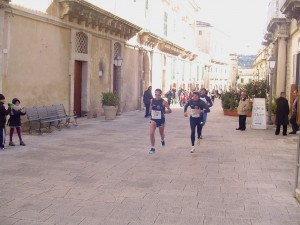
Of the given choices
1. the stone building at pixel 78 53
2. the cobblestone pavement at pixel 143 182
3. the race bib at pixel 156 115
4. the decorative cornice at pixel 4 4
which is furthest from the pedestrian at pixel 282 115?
the decorative cornice at pixel 4 4

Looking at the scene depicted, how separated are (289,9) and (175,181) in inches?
444

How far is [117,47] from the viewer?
72.3 feet

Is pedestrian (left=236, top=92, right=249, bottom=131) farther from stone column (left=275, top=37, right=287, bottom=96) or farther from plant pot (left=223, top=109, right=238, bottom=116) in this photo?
plant pot (left=223, top=109, right=238, bottom=116)

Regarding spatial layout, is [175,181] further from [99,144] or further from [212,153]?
[99,144]

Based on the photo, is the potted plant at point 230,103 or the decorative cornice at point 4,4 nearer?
the decorative cornice at point 4,4

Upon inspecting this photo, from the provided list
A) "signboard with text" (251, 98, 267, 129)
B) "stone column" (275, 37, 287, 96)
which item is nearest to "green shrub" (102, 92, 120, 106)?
"signboard with text" (251, 98, 267, 129)

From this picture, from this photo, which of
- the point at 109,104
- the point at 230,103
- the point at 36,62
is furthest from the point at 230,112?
the point at 36,62

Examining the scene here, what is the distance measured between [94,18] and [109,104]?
3.71 m

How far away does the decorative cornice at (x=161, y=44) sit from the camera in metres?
25.7

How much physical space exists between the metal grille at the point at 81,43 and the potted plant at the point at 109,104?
2.07m

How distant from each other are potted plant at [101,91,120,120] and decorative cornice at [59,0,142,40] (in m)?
3.03

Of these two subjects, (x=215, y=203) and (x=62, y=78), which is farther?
(x=62, y=78)

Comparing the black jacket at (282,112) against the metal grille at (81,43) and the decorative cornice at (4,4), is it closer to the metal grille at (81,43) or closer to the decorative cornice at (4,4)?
the metal grille at (81,43)

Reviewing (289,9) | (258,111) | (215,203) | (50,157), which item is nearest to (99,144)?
(50,157)
